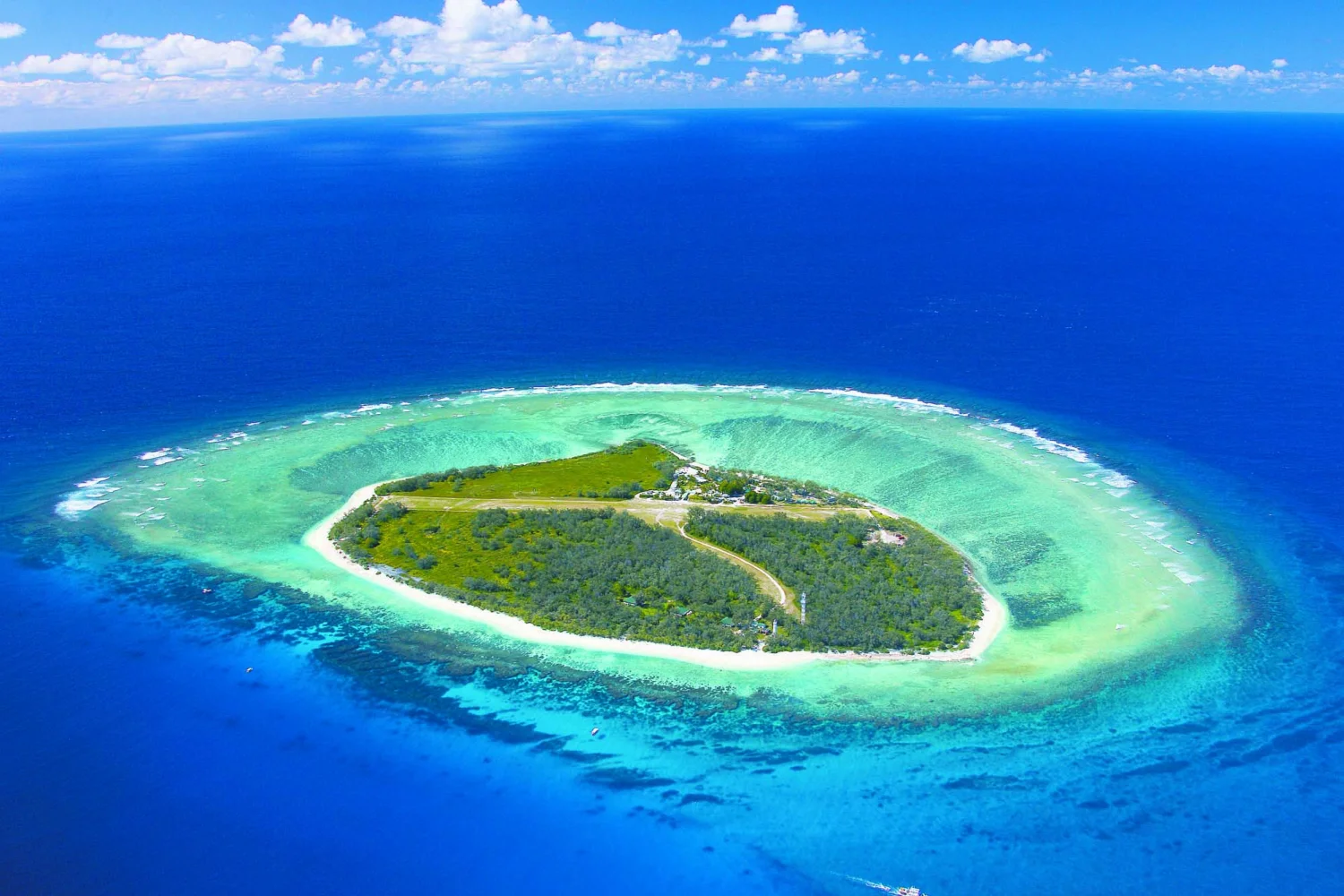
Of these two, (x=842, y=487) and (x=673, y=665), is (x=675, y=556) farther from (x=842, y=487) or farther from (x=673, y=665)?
(x=842, y=487)

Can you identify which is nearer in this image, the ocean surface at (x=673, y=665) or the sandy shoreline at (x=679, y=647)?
the ocean surface at (x=673, y=665)

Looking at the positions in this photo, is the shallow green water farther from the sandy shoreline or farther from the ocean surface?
→ the sandy shoreline

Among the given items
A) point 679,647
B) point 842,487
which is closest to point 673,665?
point 679,647

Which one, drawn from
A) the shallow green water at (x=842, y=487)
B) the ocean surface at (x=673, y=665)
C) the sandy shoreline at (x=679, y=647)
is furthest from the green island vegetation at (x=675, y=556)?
the ocean surface at (x=673, y=665)

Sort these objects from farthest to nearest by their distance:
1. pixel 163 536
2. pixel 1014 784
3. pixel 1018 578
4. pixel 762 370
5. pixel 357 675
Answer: pixel 762 370, pixel 163 536, pixel 1018 578, pixel 357 675, pixel 1014 784

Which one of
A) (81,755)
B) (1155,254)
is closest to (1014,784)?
(81,755)

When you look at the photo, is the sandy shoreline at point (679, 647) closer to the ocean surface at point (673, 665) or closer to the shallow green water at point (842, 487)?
the shallow green water at point (842, 487)

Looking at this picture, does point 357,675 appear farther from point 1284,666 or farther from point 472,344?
point 472,344
